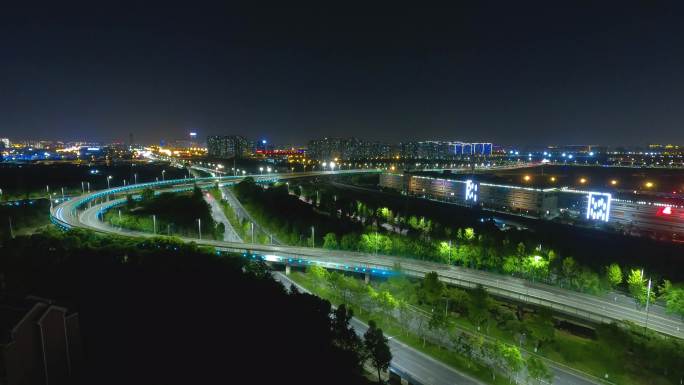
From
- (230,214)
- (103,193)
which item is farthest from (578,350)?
(103,193)

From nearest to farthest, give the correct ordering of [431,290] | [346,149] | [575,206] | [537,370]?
[537,370], [431,290], [575,206], [346,149]

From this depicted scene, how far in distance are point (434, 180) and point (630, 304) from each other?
3283cm

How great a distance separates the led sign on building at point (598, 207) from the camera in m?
31.1

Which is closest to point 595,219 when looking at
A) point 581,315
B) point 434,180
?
point 434,180

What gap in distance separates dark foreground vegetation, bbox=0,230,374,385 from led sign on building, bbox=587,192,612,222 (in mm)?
28192

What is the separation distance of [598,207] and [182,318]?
106 ft

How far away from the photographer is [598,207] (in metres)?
31.7

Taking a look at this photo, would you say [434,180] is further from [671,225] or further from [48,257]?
[48,257]

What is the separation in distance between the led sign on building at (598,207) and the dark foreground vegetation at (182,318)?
28192 mm

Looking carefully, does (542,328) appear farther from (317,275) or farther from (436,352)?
(317,275)

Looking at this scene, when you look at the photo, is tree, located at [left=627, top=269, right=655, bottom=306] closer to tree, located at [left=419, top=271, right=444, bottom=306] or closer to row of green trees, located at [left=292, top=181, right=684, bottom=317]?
row of green trees, located at [left=292, top=181, right=684, bottom=317]

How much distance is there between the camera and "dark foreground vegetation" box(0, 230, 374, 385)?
8703mm

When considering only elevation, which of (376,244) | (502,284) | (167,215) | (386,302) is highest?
(376,244)

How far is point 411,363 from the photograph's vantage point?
11445 millimetres
